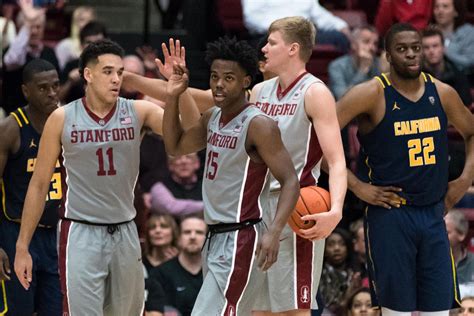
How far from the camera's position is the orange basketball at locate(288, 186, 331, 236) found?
7.55 meters

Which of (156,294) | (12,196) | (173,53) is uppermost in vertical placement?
(173,53)

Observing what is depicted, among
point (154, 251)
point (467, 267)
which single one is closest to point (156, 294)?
point (154, 251)

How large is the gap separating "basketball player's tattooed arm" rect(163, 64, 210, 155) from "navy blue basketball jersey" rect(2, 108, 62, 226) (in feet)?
4.18

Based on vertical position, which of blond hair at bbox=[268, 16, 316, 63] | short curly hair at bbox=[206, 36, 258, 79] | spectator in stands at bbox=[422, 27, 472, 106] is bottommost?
short curly hair at bbox=[206, 36, 258, 79]

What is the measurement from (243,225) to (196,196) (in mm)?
4175

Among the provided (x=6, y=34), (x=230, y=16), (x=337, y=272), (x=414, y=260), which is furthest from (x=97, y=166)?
(x=230, y=16)

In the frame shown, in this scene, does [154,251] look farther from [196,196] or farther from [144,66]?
[144,66]

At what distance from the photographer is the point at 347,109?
8.26m

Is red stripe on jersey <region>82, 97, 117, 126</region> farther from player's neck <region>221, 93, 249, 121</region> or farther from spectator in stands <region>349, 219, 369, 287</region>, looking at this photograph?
spectator in stands <region>349, 219, 369, 287</region>

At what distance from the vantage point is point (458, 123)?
8539mm

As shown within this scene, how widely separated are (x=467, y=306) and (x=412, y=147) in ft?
7.64

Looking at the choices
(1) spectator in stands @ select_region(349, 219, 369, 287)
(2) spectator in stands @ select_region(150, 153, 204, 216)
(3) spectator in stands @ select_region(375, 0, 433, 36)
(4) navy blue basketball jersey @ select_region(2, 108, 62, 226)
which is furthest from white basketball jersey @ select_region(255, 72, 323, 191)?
(3) spectator in stands @ select_region(375, 0, 433, 36)

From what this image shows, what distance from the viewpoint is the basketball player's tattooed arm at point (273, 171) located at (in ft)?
23.1

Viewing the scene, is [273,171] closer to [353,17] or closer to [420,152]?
[420,152]
